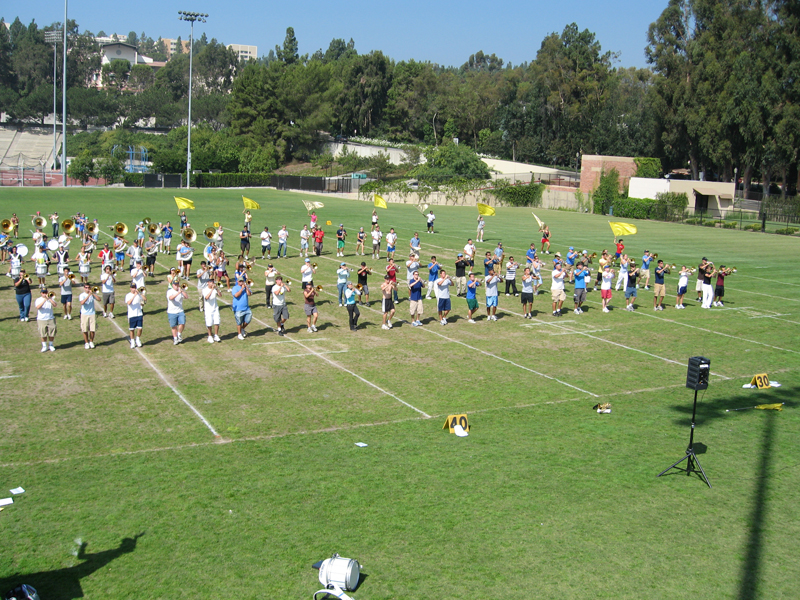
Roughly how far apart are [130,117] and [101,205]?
88.6m

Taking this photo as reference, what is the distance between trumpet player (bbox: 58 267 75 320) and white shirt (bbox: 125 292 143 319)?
3.34 metres

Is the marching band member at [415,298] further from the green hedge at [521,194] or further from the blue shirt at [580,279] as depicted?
the green hedge at [521,194]

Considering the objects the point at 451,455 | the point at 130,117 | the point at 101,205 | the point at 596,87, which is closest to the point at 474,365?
the point at 451,455

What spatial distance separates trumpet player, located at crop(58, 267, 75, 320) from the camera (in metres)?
19.5

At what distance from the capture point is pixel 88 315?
17281 mm

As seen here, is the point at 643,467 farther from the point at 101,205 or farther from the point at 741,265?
the point at 101,205

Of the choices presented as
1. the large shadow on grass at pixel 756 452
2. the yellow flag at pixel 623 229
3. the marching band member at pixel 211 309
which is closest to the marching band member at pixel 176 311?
the marching band member at pixel 211 309

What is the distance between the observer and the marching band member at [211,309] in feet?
59.9

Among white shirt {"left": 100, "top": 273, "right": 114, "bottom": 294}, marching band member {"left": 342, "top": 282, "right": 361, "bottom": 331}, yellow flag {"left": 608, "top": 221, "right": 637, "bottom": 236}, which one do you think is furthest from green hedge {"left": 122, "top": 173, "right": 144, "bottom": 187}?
marching band member {"left": 342, "top": 282, "right": 361, "bottom": 331}

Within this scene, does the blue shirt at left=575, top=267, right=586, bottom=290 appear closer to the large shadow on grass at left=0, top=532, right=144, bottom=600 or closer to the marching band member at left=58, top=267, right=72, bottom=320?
the marching band member at left=58, top=267, right=72, bottom=320

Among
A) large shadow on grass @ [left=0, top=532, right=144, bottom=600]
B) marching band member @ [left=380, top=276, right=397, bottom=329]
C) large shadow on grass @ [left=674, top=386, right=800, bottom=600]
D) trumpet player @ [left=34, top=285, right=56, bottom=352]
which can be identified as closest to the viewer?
large shadow on grass @ [left=0, top=532, right=144, bottom=600]

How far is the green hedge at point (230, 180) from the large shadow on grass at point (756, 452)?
74.7 m

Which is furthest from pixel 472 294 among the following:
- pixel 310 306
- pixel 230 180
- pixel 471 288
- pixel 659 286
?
pixel 230 180

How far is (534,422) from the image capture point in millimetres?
13508
